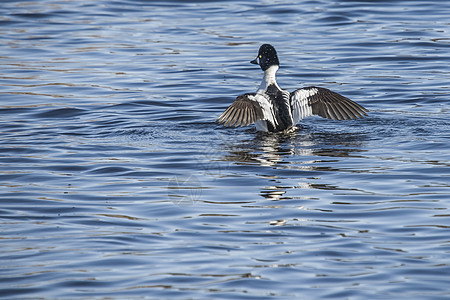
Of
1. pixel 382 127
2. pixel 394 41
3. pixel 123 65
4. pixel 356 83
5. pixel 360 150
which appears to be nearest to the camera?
pixel 360 150

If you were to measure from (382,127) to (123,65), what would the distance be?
239 inches

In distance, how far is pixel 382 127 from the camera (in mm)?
10039

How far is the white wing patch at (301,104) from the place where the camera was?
10305 millimetres

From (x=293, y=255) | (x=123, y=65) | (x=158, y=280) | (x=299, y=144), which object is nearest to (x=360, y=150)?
(x=299, y=144)

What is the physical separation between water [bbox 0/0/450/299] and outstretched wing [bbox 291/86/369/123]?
0.19 meters

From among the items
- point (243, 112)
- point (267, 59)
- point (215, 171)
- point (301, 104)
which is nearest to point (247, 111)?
point (243, 112)

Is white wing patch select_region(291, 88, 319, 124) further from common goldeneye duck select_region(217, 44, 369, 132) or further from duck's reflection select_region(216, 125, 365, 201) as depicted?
duck's reflection select_region(216, 125, 365, 201)

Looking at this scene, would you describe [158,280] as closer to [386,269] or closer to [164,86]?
[386,269]

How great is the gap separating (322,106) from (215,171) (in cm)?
256

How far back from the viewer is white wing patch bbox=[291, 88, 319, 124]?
33.8 ft

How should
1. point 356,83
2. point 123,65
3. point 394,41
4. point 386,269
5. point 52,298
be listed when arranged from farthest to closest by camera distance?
1. point 394,41
2. point 123,65
3. point 356,83
4. point 386,269
5. point 52,298

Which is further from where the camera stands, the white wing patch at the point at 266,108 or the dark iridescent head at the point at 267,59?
the dark iridescent head at the point at 267,59

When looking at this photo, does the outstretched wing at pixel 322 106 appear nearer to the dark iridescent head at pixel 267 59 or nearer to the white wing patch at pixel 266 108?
the white wing patch at pixel 266 108

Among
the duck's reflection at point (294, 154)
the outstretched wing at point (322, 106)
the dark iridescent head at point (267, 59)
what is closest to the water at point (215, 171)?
the duck's reflection at point (294, 154)
